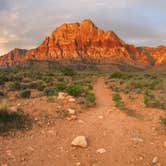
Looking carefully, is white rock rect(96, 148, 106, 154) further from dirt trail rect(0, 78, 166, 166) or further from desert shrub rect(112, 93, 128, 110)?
desert shrub rect(112, 93, 128, 110)

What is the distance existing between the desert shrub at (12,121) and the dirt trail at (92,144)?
0.46 meters

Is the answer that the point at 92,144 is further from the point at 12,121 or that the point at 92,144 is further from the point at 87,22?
the point at 87,22

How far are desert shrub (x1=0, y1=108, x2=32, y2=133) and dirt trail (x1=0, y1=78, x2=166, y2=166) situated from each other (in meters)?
0.46

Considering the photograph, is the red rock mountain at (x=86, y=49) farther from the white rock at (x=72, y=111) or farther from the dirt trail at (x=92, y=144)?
the dirt trail at (x=92, y=144)

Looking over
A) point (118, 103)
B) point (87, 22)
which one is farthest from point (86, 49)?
point (118, 103)

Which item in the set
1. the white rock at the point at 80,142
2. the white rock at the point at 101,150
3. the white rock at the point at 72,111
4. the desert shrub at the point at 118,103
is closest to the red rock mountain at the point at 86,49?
the desert shrub at the point at 118,103

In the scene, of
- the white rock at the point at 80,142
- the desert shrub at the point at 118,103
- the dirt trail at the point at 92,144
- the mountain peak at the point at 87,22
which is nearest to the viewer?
the dirt trail at the point at 92,144

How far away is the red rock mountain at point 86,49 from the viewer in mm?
150750

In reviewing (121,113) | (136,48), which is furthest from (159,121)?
(136,48)

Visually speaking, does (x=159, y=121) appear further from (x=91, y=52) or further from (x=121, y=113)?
(x=91, y=52)

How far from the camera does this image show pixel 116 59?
14675 centimetres

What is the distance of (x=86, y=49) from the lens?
157 m

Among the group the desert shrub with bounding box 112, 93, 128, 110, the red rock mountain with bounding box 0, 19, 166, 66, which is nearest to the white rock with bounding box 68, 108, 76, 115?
the desert shrub with bounding box 112, 93, 128, 110

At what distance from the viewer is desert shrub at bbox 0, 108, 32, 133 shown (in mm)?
7478
